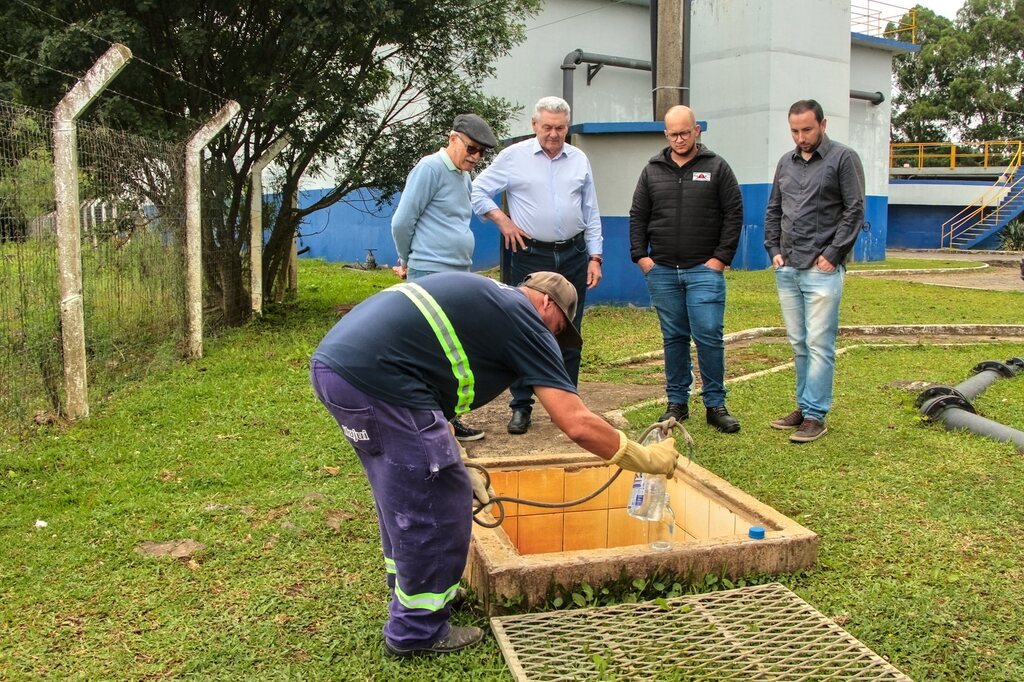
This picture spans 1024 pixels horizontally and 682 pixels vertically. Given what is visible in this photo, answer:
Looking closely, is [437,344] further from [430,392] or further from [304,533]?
[304,533]

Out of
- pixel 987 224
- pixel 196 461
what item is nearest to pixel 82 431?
pixel 196 461

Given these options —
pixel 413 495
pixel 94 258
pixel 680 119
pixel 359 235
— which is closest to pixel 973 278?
pixel 359 235

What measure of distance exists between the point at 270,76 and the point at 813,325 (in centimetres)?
640

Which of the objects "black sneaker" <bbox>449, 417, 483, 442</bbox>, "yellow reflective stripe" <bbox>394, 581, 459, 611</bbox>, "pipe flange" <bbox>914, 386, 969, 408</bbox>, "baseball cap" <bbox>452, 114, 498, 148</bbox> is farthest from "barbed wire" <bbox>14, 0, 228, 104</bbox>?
"pipe flange" <bbox>914, 386, 969, 408</bbox>

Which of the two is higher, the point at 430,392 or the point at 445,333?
the point at 445,333

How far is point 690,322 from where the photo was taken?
5.60 metres

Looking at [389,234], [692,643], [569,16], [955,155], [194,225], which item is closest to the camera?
[692,643]

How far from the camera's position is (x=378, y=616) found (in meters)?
3.27

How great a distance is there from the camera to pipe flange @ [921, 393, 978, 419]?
559 cm

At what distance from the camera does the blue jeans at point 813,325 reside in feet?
17.1

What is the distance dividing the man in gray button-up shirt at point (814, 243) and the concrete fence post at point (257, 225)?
6.10m

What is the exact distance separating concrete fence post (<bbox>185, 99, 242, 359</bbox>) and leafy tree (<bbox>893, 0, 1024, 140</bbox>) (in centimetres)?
4023

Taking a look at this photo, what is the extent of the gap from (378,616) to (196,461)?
2178 millimetres

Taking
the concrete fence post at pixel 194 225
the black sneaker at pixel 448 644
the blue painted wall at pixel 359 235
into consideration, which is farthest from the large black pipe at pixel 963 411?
the blue painted wall at pixel 359 235
